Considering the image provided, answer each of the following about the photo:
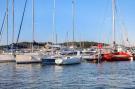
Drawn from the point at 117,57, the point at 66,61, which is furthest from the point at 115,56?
the point at 66,61

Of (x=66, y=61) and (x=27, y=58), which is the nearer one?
(x=66, y=61)

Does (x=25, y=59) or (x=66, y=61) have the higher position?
(x=25, y=59)

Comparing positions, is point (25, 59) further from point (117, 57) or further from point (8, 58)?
point (117, 57)

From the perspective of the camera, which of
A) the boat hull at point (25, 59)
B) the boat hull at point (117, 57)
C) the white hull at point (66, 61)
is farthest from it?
the boat hull at point (117, 57)

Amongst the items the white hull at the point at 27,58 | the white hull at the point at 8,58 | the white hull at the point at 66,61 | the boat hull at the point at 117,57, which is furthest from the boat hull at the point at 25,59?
the boat hull at the point at 117,57

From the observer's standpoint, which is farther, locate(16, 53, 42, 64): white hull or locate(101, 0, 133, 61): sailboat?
locate(101, 0, 133, 61): sailboat

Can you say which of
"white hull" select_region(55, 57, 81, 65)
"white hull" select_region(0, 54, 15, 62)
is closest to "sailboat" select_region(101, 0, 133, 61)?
"white hull" select_region(55, 57, 81, 65)

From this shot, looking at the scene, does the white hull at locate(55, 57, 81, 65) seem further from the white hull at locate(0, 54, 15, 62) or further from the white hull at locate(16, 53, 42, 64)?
the white hull at locate(0, 54, 15, 62)

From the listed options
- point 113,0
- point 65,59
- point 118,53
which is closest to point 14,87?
point 65,59

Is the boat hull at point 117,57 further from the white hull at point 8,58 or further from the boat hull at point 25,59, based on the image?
the white hull at point 8,58

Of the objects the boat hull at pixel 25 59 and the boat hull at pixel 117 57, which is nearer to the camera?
the boat hull at pixel 25 59

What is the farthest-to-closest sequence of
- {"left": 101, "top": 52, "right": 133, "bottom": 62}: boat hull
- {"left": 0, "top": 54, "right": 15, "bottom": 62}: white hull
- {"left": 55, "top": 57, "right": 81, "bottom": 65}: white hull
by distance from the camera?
{"left": 101, "top": 52, "right": 133, "bottom": 62}: boat hull < {"left": 0, "top": 54, "right": 15, "bottom": 62}: white hull < {"left": 55, "top": 57, "right": 81, "bottom": 65}: white hull

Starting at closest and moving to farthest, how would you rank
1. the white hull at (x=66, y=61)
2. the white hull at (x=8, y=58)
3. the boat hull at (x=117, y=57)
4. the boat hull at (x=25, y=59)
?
1. the white hull at (x=66, y=61)
2. the boat hull at (x=25, y=59)
3. the white hull at (x=8, y=58)
4. the boat hull at (x=117, y=57)

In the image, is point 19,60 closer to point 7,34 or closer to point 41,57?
point 41,57
